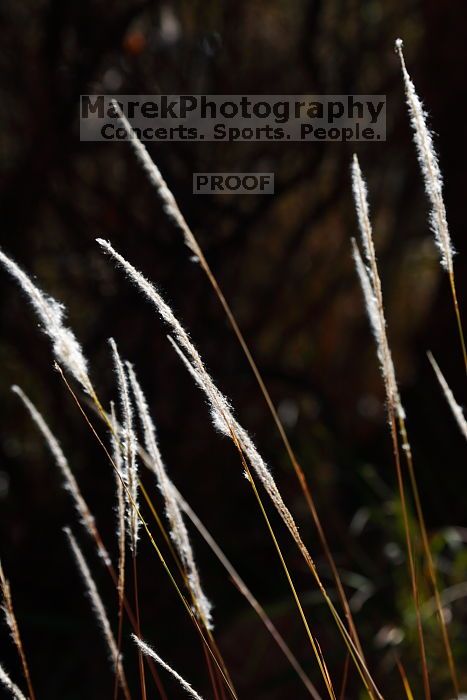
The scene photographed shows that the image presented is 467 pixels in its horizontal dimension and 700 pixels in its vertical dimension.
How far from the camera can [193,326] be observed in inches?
72.0

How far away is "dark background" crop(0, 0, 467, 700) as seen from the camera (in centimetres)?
180

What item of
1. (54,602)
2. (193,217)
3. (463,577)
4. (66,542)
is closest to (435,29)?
(193,217)

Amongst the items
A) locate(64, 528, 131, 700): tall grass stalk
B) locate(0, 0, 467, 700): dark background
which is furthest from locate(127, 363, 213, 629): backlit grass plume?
locate(0, 0, 467, 700): dark background

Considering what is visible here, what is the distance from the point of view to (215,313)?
1876mm

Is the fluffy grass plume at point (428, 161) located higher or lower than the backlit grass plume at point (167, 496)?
higher

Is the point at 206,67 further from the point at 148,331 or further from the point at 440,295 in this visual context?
the point at 440,295

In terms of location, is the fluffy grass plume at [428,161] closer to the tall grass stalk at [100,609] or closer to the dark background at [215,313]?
the tall grass stalk at [100,609]

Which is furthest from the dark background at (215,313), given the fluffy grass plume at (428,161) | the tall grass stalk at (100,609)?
the fluffy grass plume at (428,161)

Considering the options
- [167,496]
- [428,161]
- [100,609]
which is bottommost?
[100,609]

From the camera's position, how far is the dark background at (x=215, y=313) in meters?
1.80

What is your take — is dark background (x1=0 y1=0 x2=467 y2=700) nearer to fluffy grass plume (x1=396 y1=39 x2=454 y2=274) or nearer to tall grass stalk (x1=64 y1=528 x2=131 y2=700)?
tall grass stalk (x1=64 y1=528 x2=131 y2=700)

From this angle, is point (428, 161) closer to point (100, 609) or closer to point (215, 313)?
point (100, 609)

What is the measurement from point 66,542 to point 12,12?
1.37 m

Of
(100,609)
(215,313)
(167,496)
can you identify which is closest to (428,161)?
(167,496)
